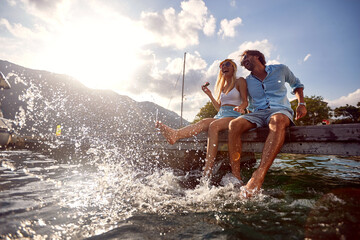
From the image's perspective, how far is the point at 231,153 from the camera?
3027 millimetres

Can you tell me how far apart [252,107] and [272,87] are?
540 mm

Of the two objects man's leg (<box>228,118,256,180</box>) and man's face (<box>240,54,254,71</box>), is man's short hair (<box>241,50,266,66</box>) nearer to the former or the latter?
man's face (<box>240,54,254,71</box>)

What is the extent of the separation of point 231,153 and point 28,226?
8.58 feet

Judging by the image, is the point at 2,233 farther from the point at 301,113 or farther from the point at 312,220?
the point at 301,113

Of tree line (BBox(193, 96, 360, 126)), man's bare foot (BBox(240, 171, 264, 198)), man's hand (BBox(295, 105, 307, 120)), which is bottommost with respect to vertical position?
man's bare foot (BBox(240, 171, 264, 198))

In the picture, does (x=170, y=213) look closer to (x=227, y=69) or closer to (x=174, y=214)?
(x=174, y=214)

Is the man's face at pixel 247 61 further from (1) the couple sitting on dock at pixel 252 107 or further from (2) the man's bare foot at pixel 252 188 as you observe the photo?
(2) the man's bare foot at pixel 252 188

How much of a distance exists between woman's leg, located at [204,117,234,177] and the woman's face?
43.3 inches

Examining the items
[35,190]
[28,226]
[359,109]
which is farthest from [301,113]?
[359,109]

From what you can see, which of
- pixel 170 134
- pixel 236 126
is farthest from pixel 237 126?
pixel 170 134

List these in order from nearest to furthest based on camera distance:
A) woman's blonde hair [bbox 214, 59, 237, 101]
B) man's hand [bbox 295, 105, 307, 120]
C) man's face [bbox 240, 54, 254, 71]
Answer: man's hand [bbox 295, 105, 307, 120] → man's face [bbox 240, 54, 254, 71] → woman's blonde hair [bbox 214, 59, 237, 101]

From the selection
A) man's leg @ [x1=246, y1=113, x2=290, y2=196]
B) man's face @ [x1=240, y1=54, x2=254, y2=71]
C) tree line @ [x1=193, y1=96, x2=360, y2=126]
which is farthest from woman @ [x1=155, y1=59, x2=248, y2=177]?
tree line @ [x1=193, y1=96, x2=360, y2=126]

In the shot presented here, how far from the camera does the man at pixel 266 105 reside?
271 cm

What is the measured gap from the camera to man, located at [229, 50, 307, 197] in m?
2.71
